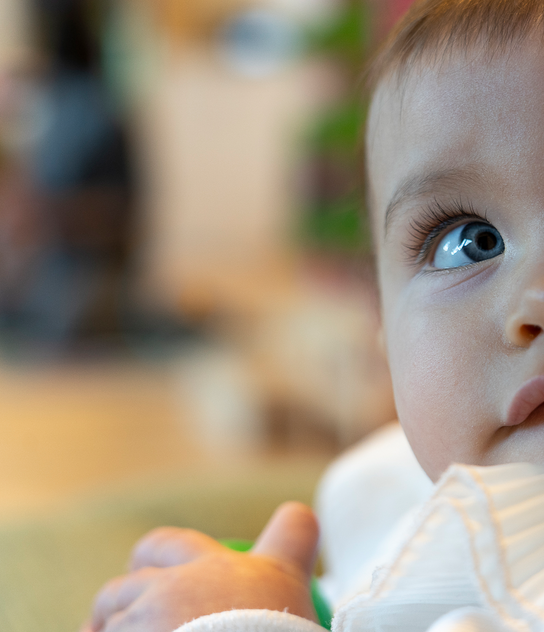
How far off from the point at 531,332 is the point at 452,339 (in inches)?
2.1

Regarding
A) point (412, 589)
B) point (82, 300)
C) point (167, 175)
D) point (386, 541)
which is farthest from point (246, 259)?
point (412, 589)

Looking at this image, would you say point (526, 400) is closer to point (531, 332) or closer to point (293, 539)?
point (531, 332)

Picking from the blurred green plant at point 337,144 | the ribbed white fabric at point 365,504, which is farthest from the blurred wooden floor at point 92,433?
the ribbed white fabric at point 365,504

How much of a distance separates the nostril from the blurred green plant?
4.82 ft

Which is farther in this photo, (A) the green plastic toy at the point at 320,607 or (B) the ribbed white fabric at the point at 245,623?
(A) the green plastic toy at the point at 320,607

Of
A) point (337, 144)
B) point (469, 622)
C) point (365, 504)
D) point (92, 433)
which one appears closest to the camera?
point (469, 622)

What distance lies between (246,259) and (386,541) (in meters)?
3.51

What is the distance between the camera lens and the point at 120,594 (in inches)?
18.4

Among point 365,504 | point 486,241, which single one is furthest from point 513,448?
point 365,504

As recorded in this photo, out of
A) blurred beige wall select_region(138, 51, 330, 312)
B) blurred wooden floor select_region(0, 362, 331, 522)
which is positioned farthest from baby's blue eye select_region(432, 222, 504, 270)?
blurred beige wall select_region(138, 51, 330, 312)

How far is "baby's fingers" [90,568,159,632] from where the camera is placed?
460 millimetres

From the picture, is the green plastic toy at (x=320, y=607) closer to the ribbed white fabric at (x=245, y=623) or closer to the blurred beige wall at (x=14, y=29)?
the ribbed white fabric at (x=245, y=623)

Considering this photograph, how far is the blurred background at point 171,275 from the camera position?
90cm

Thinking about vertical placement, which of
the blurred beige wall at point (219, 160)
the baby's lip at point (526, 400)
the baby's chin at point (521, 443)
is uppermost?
the blurred beige wall at point (219, 160)
